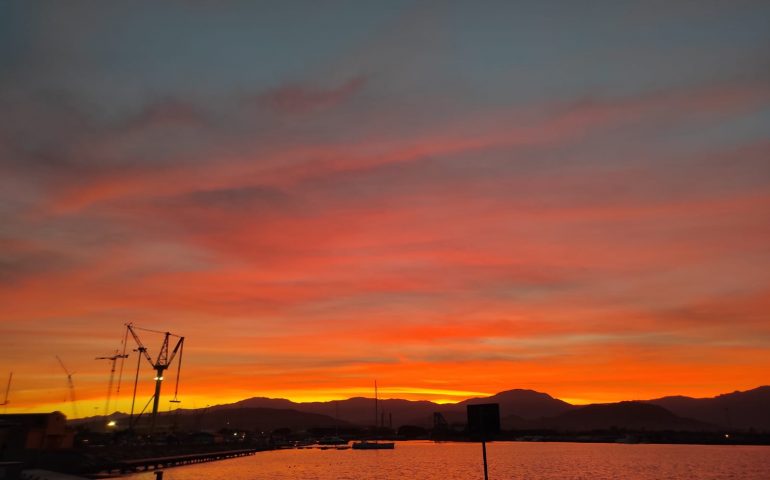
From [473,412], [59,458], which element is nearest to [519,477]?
[59,458]

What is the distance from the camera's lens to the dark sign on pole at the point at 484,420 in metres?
20.5

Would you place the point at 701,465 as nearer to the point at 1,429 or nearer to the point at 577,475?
the point at 577,475

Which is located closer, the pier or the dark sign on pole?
the dark sign on pole

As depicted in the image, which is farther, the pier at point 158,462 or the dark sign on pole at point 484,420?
the pier at point 158,462

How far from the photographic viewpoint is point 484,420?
20766mm

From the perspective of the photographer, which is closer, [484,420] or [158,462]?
[484,420]

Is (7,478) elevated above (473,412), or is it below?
below

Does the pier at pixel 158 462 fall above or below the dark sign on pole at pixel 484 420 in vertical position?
below

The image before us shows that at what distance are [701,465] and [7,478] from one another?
17812 cm

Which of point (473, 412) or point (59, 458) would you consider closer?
point (473, 412)

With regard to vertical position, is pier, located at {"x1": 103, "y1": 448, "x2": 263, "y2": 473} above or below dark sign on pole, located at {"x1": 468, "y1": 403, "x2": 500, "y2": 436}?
below

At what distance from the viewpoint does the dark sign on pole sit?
20453 mm

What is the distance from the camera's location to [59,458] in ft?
254

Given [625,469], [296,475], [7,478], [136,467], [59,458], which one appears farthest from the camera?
[625,469]
